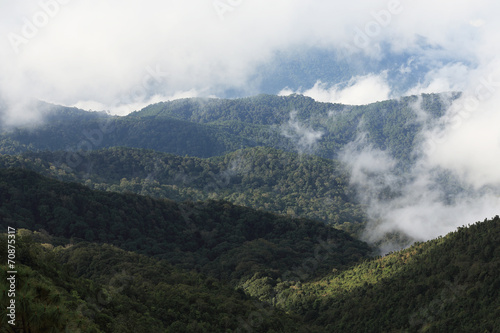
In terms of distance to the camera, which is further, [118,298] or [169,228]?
[169,228]

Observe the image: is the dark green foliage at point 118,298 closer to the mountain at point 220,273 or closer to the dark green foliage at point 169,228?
the mountain at point 220,273

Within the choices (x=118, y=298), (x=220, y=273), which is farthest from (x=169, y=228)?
(x=118, y=298)

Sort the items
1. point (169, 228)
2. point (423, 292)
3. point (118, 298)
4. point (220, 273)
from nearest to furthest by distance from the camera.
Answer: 1. point (118, 298)
2. point (423, 292)
3. point (220, 273)
4. point (169, 228)

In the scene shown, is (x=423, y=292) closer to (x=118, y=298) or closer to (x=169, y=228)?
(x=118, y=298)

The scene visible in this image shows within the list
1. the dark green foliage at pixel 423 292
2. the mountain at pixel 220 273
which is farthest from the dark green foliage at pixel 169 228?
the dark green foliage at pixel 423 292

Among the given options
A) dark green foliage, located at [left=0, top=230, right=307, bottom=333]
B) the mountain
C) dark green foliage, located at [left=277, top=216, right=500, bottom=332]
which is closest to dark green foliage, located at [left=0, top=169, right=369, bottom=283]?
the mountain

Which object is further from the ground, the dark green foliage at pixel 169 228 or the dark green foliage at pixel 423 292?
the dark green foliage at pixel 169 228

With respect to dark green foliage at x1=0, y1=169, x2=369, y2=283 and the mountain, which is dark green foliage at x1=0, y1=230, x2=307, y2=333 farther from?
dark green foliage at x1=0, y1=169, x2=369, y2=283

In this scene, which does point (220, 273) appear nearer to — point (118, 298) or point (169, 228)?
point (169, 228)

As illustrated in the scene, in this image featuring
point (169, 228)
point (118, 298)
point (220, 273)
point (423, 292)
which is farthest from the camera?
point (169, 228)

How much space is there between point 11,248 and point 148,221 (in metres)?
108

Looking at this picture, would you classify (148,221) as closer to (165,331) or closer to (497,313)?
(165,331)

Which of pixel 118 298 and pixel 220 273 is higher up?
pixel 220 273

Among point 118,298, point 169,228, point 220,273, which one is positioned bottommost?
point 118,298
